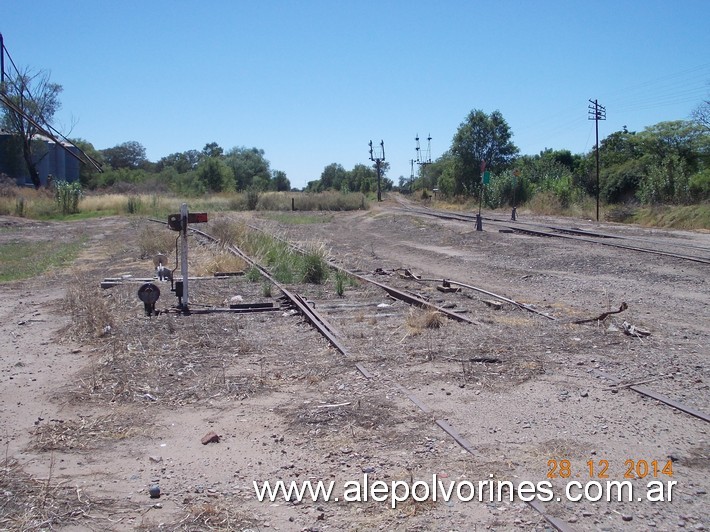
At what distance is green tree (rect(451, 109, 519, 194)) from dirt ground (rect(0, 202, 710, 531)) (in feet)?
198

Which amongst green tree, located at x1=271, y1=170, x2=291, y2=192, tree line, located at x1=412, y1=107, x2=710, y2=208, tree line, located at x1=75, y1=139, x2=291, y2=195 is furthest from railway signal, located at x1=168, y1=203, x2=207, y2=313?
green tree, located at x1=271, y1=170, x2=291, y2=192

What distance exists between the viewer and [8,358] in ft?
27.8

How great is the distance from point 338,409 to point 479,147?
68157 millimetres

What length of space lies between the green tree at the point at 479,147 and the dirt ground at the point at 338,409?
60303 mm

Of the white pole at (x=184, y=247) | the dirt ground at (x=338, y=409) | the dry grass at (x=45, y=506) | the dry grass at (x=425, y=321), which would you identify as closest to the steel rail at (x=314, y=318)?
the dirt ground at (x=338, y=409)

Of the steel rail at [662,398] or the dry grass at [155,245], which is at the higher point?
the dry grass at [155,245]

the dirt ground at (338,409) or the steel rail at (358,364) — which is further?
the dirt ground at (338,409)

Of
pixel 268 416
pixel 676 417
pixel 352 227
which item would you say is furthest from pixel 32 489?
pixel 352 227

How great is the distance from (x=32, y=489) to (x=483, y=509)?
2891 mm

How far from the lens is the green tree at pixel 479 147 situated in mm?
71500

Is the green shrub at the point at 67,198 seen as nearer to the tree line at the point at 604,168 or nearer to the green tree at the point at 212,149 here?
the tree line at the point at 604,168

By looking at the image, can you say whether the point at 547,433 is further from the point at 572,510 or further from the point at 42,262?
the point at 42,262
